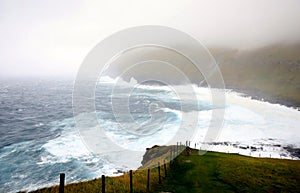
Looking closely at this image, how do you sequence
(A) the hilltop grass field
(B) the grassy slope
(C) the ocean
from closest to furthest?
(A) the hilltop grass field → (B) the grassy slope → (C) the ocean

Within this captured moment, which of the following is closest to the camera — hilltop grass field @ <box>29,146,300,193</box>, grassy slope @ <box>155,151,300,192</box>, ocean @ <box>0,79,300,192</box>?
hilltop grass field @ <box>29,146,300,193</box>

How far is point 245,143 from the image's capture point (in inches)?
2403

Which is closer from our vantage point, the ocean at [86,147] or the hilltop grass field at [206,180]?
the hilltop grass field at [206,180]

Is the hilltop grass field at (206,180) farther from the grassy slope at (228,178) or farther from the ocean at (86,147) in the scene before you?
the ocean at (86,147)

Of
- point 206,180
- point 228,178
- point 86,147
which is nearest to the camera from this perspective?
point 206,180

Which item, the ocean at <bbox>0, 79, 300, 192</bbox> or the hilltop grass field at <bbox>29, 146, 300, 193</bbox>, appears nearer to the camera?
the hilltop grass field at <bbox>29, 146, 300, 193</bbox>

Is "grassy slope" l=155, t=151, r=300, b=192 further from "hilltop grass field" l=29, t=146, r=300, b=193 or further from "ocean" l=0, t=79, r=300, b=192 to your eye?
"ocean" l=0, t=79, r=300, b=192

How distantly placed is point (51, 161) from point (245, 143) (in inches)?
2028

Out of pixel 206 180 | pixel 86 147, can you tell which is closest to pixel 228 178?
pixel 206 180

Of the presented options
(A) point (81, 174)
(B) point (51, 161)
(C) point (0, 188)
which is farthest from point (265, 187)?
(B) point (51, 161)

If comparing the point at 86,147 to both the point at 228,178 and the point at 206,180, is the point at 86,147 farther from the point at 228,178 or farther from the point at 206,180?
the point at 228,178

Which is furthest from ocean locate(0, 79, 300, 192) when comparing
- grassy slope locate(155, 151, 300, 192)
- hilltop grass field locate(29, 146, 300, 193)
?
grassy slope locate(155, 151, 300, 192)

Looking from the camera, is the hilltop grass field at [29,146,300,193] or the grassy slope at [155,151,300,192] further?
the grassy slope at [155,151,300,192]

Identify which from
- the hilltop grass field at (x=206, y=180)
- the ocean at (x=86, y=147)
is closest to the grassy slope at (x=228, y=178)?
the hilltop grass field at (x=206, y=180)
